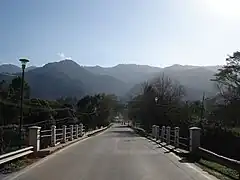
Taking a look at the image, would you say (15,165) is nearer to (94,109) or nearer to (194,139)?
(194,139)

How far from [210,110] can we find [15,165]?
52358 mm

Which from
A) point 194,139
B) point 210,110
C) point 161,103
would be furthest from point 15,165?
point 161,103

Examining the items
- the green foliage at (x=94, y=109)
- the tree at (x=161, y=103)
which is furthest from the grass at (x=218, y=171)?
the green foliage at (x=94, y=109)

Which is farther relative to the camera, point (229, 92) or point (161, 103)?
point (161, 103)

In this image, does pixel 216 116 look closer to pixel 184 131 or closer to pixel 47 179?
pixel 184 131

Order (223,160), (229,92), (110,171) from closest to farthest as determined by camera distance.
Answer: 1. (223,160)
2. (110,171)
3. (229,92)

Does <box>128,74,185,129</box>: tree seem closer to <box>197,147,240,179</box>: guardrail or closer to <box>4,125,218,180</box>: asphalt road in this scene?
<box>197,147,240,179</box>: guardrail

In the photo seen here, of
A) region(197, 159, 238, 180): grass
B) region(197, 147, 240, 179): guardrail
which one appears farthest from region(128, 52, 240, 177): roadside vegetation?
region(197, 159, 238, 180): grass

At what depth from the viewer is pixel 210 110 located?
209 ft

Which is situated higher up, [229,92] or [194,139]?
[229,92]

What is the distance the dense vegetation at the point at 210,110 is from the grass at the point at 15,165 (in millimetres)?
19979

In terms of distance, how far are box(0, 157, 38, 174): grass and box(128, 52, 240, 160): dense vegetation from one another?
19979mm

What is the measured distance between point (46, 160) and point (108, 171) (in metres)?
4.29

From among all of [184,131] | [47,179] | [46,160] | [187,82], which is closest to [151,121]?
[184,131]
